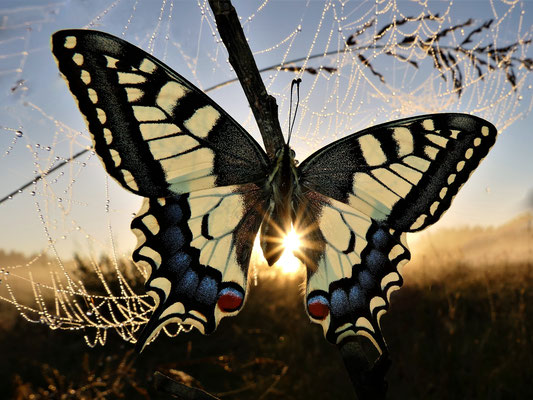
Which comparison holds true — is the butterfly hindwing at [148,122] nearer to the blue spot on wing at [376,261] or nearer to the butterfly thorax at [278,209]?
the butterfly thorax at [278,209]

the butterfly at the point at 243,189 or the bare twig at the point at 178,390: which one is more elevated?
the butterfly at the point at 243,189

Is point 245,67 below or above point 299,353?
below

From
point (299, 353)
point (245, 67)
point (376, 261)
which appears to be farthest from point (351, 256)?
point (299, 353)

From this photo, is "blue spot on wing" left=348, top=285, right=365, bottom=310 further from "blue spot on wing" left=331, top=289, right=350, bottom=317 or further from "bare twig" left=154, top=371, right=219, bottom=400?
"bare twig" left=154, top=371, right=219, bottom=400

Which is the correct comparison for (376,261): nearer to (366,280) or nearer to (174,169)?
(366,280)

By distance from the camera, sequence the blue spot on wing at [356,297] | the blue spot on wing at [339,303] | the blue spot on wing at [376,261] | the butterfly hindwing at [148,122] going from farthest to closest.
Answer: the blue spot on wing at [376,261]
the blue spot on wing at [356,297]
the blue spot on wing at [339,303]
the butterfly hindwing at [148,122]

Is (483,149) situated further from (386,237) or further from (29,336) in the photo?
(29,336)

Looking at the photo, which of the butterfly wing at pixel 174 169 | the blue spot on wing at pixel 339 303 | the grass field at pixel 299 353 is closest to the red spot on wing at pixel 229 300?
the butterfly wing at pixel 174 169
